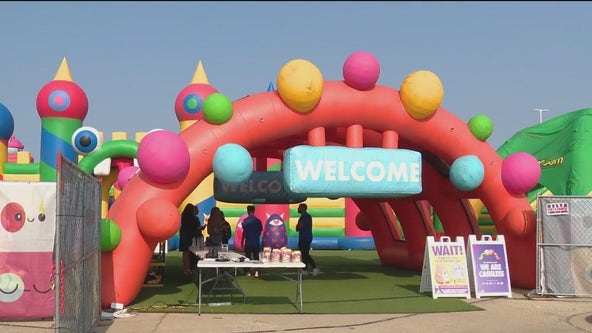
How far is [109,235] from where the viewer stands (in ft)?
32.6

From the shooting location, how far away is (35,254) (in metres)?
9.35

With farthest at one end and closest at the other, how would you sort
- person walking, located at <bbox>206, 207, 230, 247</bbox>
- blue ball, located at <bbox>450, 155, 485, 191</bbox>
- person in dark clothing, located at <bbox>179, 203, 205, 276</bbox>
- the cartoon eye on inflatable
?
the cartoon eye on inflatable → person in dark clothing, located at <bbox>179, 203, 205, 276</bbox> → person walking, located at <bbox>206, 207, 230, 247</bbox> → blue ball, located at <bbox>450, 155, 485, 191</bbox>

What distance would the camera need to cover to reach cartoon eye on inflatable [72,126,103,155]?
621 inches

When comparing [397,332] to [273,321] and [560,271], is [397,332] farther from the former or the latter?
[560,271]

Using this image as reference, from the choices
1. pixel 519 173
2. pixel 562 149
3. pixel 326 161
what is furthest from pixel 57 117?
pixel 562 149

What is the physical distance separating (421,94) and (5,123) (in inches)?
432

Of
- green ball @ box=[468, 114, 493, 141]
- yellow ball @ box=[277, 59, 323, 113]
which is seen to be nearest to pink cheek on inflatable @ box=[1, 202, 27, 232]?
yellow ball @ box=[277, 59, 323, 113]

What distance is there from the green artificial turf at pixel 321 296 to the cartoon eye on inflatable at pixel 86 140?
341 centimetres

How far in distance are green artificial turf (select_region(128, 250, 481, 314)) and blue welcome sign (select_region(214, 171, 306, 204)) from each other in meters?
1.71

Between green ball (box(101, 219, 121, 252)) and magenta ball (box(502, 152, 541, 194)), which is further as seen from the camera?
magenta ball (box(502, 152, 541, 194))

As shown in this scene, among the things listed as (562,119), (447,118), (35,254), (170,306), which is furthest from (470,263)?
(562,119)

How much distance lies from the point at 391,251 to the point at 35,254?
952cm

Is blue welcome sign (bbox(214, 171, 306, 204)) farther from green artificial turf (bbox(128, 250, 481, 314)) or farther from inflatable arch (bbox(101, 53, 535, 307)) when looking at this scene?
green artificial turf (bbox(128, 250, 481, 314))

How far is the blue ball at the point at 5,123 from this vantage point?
17.2 metres
